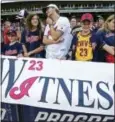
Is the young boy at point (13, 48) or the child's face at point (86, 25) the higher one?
the child's face at point (86, 25)

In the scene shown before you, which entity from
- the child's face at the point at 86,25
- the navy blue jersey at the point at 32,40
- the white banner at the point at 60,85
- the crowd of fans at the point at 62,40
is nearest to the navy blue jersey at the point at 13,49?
the crowd of fans at the point at 62,40

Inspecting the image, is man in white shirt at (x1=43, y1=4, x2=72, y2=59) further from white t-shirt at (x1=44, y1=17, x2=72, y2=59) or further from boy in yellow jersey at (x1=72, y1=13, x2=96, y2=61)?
boy in yellow jersey at (x1=72, y1=13, x2=96, y2=61)

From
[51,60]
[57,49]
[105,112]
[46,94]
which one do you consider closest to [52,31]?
[57,49]

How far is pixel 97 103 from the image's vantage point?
5.40 m

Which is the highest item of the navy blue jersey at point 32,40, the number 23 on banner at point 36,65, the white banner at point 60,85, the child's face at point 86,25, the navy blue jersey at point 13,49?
the child's face at point 86,25

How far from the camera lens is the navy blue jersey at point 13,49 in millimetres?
6665

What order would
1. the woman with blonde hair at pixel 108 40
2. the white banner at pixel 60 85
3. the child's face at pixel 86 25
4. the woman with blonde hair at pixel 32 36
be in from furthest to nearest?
the woman with blonde hair at pixel 32 36 < the child's face at pixel 86 25 < the woman with blonde hair at pixel 108 40 < the white banner at pixel 60 85

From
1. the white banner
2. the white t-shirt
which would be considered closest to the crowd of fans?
the white t-shirt

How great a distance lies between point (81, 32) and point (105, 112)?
4.38ft

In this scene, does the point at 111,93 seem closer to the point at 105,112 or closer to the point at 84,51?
the point at 105,112

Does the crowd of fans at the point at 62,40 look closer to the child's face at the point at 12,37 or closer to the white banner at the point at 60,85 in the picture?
the child's face at the point at 12,37

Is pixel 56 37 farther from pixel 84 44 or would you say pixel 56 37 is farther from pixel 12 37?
pixel 12 37

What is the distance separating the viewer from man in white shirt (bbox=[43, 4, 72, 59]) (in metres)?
6.25

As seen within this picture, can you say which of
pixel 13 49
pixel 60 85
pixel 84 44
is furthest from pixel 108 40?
pixel 13 49
